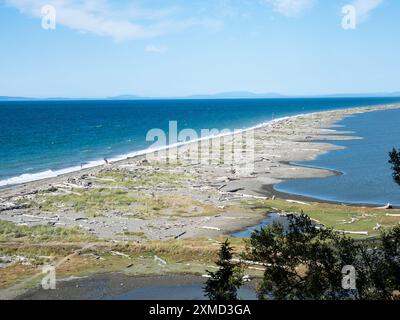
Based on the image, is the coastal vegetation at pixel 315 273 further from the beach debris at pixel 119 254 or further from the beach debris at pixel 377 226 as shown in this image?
the beach debris at pixel 377 226

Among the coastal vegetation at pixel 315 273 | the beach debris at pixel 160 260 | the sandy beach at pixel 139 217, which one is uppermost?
the coastal vegetation at pixel 315 273

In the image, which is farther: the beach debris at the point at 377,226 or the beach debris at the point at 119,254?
the beach debris at the point at 377,226

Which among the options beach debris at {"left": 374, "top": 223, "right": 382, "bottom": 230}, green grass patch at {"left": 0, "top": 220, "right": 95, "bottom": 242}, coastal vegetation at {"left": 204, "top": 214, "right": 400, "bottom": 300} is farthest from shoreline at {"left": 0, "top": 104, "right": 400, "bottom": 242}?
coastal vegetation at {"left": 204, "top": 214, "right": 400, "bottom": 300}

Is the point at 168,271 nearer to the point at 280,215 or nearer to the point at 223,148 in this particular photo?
the point at 280,215

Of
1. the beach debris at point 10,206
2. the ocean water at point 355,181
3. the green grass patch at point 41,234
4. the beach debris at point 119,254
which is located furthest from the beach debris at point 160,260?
the ocean water at point 355,181

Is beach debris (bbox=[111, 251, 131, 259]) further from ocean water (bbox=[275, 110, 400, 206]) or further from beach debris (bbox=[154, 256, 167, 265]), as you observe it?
ocean water (bbox=[275, 110, 400, 206])

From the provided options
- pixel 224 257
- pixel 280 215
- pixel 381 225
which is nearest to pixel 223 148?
pixel 280 215

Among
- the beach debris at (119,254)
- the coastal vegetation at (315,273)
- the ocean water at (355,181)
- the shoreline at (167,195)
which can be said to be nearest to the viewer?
the coastal vegetation at (315,273)

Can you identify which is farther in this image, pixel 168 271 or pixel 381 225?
pixel 381 225

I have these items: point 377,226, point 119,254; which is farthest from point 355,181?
point 119,254
